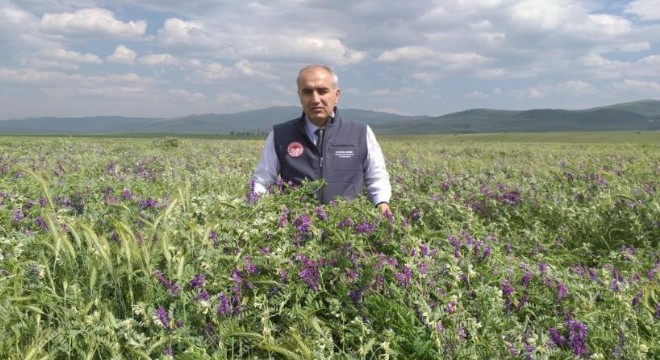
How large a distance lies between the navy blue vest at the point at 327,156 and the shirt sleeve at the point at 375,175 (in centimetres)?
18

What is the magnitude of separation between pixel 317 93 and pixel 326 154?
792 millimetres

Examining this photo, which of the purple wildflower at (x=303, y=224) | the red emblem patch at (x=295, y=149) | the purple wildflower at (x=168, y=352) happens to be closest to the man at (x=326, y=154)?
the red emblem patch at (x=295, y=149)

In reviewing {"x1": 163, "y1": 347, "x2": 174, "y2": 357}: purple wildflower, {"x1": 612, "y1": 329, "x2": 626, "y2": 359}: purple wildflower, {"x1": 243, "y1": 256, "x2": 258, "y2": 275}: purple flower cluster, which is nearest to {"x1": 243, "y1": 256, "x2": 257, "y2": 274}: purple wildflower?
{"x1": 243, "y1": 256, "x2": 258, "y2": 275}: purple flower cluster

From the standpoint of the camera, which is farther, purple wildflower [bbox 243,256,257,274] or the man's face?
the man's face

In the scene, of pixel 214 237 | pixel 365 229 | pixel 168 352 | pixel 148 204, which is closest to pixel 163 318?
pixel 168 352

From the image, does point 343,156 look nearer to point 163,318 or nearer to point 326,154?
point 326,154

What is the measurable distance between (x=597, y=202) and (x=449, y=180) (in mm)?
2845

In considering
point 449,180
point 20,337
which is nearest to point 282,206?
point 20,337

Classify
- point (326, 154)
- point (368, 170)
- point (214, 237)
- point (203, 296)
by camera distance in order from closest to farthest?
point (203, 296) → point (214, 237) → point (326, 154) → point (368, 170)

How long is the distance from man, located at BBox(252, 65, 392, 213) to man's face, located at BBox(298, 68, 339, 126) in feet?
0.04

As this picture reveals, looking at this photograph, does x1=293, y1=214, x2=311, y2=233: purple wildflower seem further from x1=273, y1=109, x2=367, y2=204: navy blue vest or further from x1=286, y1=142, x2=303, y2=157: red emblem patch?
x1=286, y1=142, x2=303, y2=157: red emblem patch

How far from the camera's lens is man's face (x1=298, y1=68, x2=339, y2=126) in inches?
231

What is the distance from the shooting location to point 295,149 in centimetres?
629

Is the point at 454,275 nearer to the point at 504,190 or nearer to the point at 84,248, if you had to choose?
the point at 84,248
